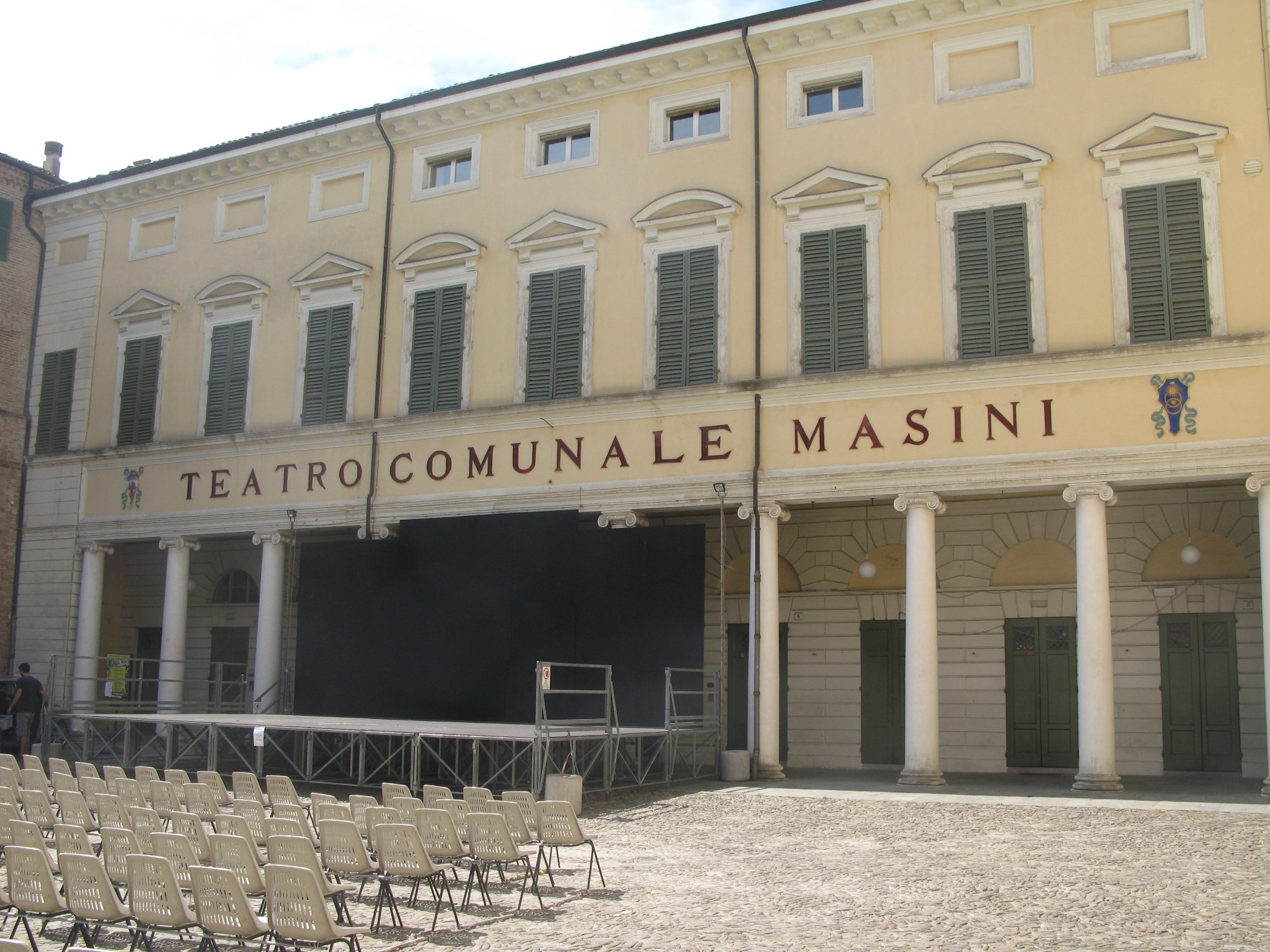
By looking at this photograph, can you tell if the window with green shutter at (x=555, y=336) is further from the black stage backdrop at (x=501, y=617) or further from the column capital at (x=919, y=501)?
the column capital at (x=919, y=501)

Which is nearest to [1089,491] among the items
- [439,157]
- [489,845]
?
[489,845]

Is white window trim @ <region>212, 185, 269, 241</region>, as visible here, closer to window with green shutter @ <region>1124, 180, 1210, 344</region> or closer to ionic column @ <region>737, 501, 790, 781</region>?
ionic column @ <region>737, 501, 790, 781</region>

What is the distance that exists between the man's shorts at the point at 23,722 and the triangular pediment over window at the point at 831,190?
14988 mm

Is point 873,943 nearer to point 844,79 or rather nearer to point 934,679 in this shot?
point 934,679

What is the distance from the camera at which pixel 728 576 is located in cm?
2183

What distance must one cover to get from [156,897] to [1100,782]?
12.5m

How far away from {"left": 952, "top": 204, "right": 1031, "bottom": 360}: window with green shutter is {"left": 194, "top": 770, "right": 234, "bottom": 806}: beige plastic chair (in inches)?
450

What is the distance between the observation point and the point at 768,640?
→ 18688mm

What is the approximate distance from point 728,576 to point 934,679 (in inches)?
203

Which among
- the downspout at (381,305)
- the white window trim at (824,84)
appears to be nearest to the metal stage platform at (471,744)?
the downspout at (381,305)

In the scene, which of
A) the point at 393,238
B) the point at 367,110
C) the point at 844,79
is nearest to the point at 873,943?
the point at 844,79

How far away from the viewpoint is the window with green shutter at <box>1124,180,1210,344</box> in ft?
55.1

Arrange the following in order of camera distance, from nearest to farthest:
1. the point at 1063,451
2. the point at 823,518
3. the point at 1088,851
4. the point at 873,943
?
1. the point at 873,943
2. the point at 1088,851
3. the point at 1063,451
4. the point at 823,518

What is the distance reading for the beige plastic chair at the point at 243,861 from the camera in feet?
26.2
